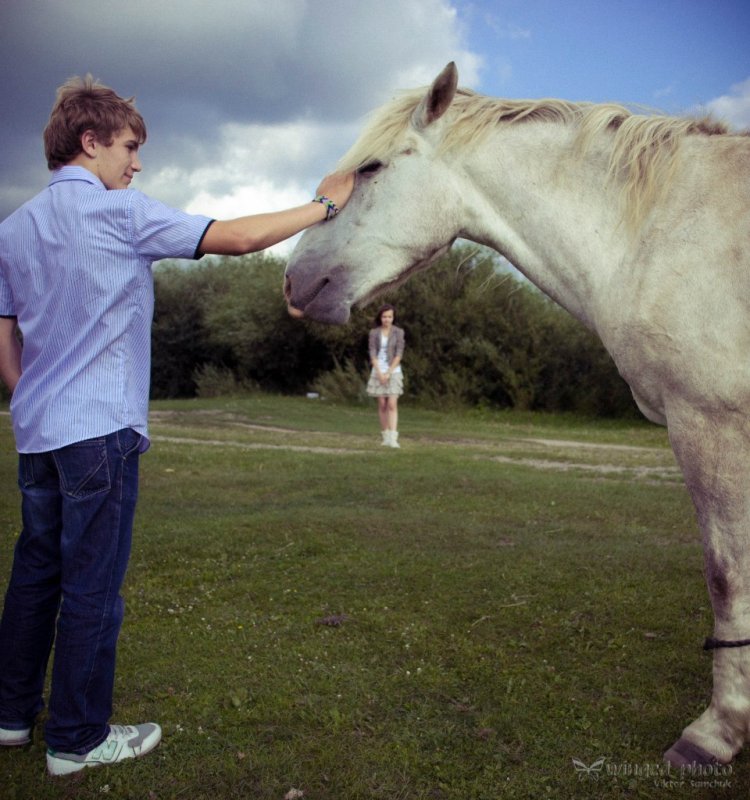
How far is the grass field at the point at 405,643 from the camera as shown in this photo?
281 cm

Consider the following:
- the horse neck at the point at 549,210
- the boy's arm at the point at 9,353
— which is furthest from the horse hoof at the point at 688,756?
the boy's arm at the point at 9,353

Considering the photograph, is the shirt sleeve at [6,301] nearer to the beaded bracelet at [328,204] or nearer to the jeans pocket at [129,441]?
the jeans pocket at [129,441]

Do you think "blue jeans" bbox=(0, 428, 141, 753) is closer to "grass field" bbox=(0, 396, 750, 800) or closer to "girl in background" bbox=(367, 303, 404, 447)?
"grass field" bbox=(0, 396, 750, 800)

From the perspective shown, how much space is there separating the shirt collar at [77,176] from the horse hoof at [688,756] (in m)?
2.81

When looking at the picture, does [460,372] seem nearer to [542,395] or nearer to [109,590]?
[542,395]

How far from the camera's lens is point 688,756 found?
9.20 feet

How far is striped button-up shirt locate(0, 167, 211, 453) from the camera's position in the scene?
2504mm

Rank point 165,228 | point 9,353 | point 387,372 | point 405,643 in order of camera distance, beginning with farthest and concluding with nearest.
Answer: point 387,372
point 405,643
point 9,353
point 165,228

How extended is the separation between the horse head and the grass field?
1676 mm

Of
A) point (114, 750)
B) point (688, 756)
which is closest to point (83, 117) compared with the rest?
point (114, 750)

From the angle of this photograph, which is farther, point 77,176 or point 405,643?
point 405,643

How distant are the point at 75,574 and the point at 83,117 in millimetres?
1513

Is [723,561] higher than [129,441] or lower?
lower

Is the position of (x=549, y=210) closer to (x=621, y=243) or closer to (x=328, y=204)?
(x=621, y=243)
